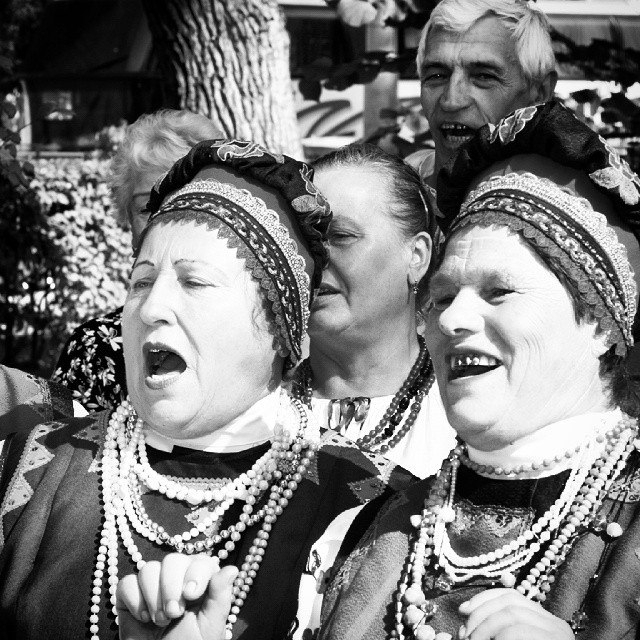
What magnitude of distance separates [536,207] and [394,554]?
2.39 ft

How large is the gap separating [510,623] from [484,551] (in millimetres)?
330

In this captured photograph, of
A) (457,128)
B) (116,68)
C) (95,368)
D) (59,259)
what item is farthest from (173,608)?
(116,68)

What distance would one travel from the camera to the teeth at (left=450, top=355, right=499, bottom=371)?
2.28 meters

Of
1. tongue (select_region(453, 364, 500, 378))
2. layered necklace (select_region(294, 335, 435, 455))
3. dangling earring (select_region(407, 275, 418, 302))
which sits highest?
tongue (select_region(453, 364, 500, 378))

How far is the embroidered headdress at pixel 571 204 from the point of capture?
2229 mm

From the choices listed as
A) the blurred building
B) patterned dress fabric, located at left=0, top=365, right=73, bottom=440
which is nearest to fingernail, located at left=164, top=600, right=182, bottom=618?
patterned dress fabric, located at left=0, top=365, right=73, bottom=440

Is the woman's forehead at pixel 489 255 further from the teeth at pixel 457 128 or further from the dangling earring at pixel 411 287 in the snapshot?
the teeth at pixel 457 128

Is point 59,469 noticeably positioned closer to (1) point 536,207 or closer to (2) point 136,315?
(2) point 136,315

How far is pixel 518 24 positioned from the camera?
4.02 metres

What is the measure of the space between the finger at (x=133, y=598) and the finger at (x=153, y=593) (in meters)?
0.01

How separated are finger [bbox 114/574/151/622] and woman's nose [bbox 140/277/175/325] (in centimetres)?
61

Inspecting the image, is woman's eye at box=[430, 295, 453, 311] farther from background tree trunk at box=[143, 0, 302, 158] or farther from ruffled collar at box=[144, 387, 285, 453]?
background tree trunk at box=[143, 0, 302, 158]

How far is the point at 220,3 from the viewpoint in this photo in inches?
220

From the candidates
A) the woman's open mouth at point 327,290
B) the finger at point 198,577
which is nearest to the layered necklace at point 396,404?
the woman's open mouth at point 327,290
